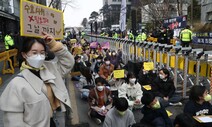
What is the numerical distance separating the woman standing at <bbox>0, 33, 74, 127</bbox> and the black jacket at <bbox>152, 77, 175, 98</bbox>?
4614 mm

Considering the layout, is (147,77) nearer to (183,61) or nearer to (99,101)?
(183,61)

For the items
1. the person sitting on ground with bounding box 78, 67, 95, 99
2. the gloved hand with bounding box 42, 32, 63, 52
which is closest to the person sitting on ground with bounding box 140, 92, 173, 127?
the gloved hand with bounding box 42, 32, 63, 52

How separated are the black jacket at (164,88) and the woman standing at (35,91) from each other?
4614 millimetres

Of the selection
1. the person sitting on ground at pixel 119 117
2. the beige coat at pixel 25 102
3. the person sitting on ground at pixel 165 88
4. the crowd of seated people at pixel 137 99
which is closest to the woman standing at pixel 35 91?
the beige coat at pixel 25 102

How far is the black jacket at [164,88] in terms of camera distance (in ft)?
22.5

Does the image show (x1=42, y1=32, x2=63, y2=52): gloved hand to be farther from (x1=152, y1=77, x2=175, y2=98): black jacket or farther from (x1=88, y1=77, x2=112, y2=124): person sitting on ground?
(x1=152, y1=77, x2=175, y2=98): black jacket

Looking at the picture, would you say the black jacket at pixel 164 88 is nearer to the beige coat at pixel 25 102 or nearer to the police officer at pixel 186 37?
the beige coat at pixel 25 102

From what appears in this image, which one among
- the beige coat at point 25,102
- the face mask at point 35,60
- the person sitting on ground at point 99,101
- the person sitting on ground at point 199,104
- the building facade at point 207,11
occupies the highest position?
the building facade at point 207,11

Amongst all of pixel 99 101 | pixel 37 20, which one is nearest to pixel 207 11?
pixel 99 101

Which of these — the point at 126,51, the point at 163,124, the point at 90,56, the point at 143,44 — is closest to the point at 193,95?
the point at 163,124

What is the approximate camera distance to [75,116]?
19.8ft

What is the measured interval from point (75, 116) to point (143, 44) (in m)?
6.06

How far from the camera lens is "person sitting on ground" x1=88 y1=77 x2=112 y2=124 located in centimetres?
583

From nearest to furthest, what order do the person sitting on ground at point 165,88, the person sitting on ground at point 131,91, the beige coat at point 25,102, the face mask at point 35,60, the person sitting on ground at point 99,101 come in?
1. the beige coat at point 25,102
2. the face mask at point 35,60
3. the person sitting on ground at point 99,101
4. the person sitting on ground at point 131,91
5. the person sitting on ground at point 165,88
